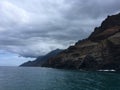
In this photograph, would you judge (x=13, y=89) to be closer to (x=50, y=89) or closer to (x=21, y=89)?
(x=21, y=89)

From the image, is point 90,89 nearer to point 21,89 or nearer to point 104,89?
point 104,89

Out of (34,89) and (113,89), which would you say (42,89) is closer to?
(34,89)

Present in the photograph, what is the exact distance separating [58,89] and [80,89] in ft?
25.5

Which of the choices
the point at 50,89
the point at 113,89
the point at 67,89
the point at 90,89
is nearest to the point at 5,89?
the point at 50,89

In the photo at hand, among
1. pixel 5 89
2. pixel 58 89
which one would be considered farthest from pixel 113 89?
pixel 5 89

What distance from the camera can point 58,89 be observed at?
86.9 m

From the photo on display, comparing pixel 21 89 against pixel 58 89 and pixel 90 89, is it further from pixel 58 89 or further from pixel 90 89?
pixel 90 89

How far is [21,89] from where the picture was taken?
85625 millimetres

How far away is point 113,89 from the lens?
86.6 metres

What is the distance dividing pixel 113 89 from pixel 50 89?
71.5ft

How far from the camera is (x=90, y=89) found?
287 feet

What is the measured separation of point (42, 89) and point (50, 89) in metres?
2.79

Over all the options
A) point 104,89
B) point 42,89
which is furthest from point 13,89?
point 104,89

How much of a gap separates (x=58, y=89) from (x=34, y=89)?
A: 8.31 m
